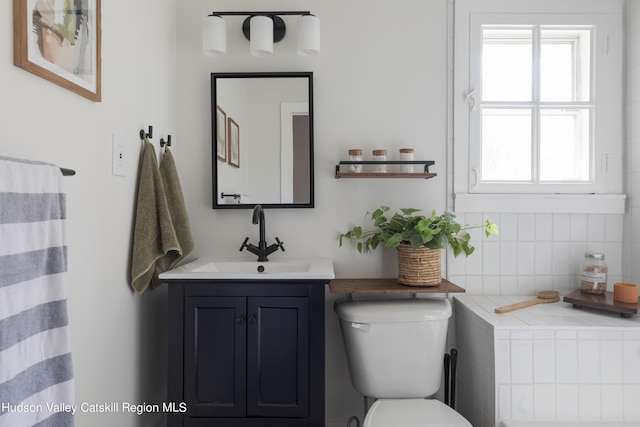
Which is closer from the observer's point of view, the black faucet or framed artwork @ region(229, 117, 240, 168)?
the black faucet

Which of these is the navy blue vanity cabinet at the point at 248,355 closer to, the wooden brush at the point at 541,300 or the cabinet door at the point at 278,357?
the cabinet door at the point at 278,357

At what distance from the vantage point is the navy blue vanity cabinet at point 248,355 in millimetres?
1530

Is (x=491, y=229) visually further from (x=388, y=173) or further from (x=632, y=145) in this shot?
(x=632, y=145)

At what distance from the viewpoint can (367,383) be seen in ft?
5.34

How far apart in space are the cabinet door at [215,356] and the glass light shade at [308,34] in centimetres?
116

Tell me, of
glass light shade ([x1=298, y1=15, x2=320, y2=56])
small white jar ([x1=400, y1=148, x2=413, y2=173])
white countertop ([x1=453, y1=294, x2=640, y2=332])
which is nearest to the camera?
white countertop ([x1=453, y1=294, x2=640, y2=332])

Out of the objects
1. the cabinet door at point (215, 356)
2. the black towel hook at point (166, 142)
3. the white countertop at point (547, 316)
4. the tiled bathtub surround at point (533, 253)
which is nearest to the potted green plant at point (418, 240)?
the tiled bathtub surround at point (533, 253)

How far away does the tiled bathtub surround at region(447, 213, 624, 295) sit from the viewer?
1.93m

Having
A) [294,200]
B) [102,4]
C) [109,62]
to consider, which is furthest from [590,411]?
[102,4]

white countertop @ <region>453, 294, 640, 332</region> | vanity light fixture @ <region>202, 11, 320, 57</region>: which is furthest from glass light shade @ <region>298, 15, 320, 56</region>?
white countertop @ <region>453, 294, 640, 332</region>

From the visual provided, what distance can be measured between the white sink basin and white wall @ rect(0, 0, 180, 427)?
23 cm

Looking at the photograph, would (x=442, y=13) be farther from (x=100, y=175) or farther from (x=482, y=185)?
(x=100, y=175)

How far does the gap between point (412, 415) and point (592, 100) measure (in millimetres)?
1769

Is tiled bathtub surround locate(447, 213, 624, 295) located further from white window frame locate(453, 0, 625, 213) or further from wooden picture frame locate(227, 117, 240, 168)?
wooden picture frame locate(227, 117, 240, 168)
